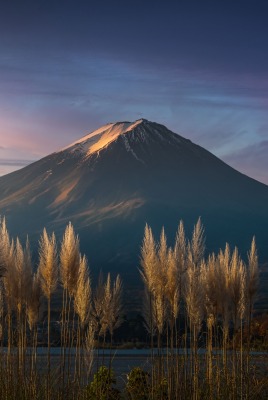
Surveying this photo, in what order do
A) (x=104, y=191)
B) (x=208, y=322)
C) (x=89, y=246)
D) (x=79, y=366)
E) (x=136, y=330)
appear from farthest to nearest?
(x=104, y=191), (x=89, y=246), (x=136, y=330), (x=208, y=322), (x=79, y=366)

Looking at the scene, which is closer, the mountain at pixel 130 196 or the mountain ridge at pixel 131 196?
the mountain at pixel 130 196

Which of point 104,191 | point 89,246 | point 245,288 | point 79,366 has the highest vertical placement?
point 104,191

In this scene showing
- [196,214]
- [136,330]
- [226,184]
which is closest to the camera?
[136,330]

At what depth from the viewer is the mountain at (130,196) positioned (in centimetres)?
13350

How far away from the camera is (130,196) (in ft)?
518

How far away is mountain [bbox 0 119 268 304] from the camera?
134 m

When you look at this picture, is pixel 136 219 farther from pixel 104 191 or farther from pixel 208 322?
pixel 208 322

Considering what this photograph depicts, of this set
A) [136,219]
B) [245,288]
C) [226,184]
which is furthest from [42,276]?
[226,184]

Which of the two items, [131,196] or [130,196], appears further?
[130,196]

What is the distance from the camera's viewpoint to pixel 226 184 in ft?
581

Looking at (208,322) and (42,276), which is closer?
(42,276)

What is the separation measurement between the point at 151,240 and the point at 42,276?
1432 mm

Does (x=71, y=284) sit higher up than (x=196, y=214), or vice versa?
(x=196, y=214)

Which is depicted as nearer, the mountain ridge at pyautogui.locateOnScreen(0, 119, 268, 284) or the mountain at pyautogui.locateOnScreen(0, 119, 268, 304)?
the mountain at pyautogui.locateOnScreen(0, 119, 268, 304)
